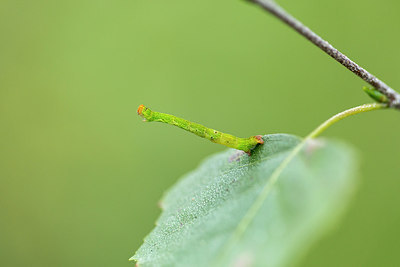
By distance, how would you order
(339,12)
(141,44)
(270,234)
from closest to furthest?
(270,234), (339,12), (141,44)

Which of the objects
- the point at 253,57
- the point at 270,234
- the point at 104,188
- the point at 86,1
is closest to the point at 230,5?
the point at 253,57

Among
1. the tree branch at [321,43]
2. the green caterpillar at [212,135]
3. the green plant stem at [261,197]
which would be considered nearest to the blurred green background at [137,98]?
the green caterpillar at [212,135]

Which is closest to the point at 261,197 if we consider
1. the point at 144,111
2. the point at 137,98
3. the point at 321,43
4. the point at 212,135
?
the point at 321,43

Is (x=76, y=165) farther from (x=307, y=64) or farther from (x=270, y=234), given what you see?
(x=270, y=234)

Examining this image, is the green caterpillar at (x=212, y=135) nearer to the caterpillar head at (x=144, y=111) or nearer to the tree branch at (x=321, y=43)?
the caterpillar head at (x=144, y=111)

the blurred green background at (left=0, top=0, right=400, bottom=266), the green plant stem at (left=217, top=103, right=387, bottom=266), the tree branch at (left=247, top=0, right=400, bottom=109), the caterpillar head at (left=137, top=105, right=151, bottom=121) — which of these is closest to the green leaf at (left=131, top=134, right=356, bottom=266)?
the green plant stem at (left=217, top=103, right=387, bottom=266)

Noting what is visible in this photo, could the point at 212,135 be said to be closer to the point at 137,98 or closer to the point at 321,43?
the point at 321,43

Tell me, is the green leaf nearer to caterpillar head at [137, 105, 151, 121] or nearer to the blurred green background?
caterpillar head at [137, 105, 151, 121]
